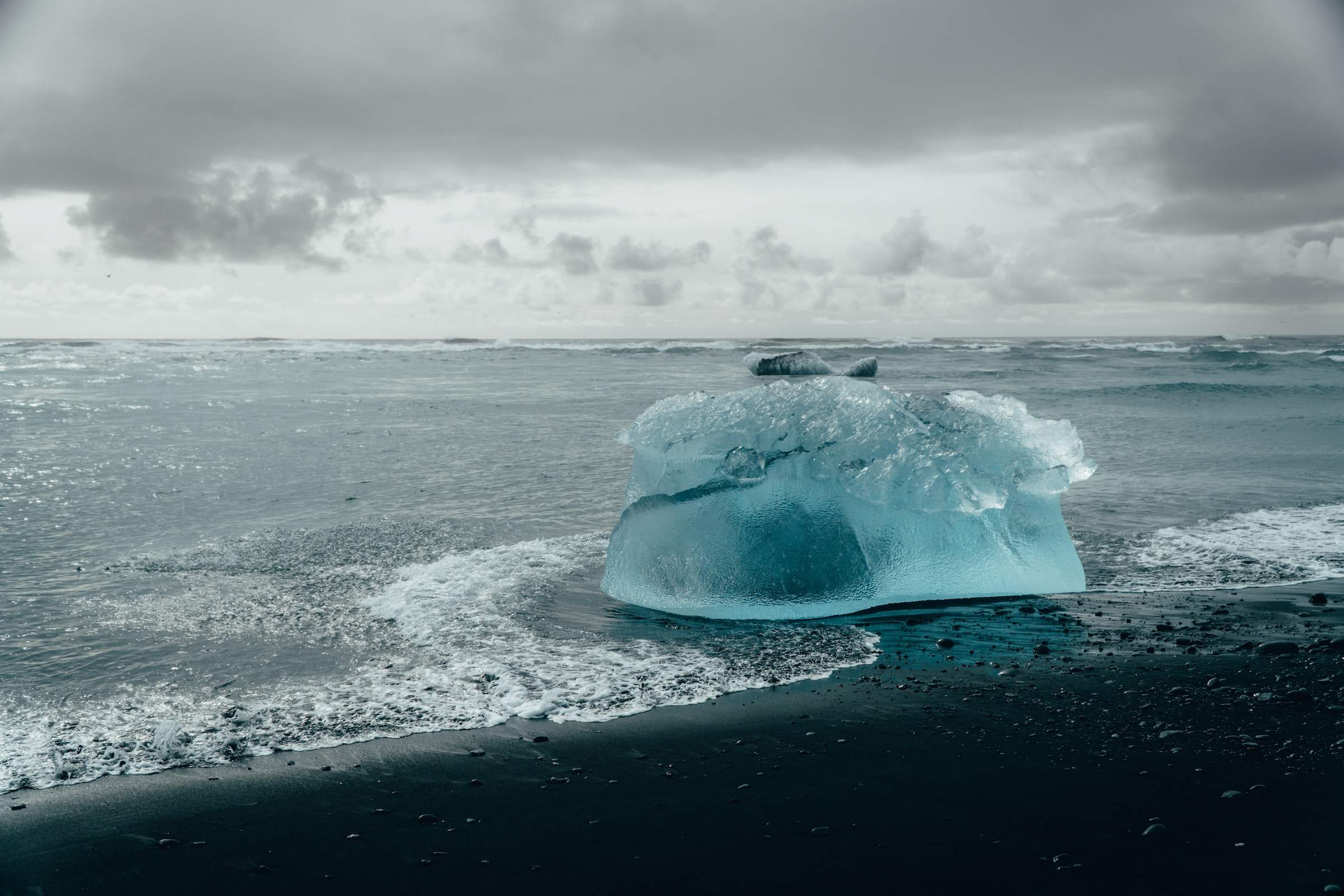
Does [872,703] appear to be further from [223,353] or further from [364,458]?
[223,353]

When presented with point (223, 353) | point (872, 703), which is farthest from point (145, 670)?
point (223, 353)

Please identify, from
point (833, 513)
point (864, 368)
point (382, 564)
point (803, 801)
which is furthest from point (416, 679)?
point (864, 368)

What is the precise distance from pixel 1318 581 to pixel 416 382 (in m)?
27.6

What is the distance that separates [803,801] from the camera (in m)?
3.80

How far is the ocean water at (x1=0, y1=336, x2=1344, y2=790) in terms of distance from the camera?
4754 mm

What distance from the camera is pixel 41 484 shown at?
10.7m

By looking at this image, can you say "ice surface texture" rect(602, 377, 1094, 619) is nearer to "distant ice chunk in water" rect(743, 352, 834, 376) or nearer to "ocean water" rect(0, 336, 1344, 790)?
"ocean water" rect(0, 336, 1344, 790)

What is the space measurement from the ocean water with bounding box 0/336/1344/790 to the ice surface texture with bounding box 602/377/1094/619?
35 cm

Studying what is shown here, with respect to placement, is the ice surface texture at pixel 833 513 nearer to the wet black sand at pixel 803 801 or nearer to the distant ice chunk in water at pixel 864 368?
the wet black sand at pixel 803 801

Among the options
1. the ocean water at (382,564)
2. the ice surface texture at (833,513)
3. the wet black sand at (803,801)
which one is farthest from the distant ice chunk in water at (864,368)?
the wet black sand at (803,801)

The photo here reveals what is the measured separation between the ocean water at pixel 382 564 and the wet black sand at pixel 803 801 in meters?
0.37

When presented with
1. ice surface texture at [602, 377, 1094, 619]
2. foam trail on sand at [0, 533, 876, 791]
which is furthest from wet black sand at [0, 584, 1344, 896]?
ice surface texture at [602, 377, 1094, 619]

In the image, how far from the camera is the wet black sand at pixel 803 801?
3.30 metres

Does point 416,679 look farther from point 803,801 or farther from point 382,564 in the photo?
point 382,564
